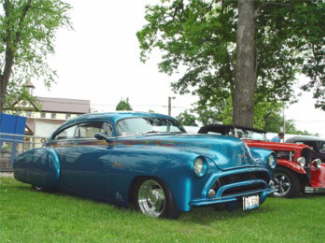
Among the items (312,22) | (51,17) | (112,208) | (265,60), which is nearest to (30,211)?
(112,208)

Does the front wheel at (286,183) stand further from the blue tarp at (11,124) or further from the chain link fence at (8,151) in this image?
the blue tarp at (11,124)

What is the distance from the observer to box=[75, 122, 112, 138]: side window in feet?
23.0

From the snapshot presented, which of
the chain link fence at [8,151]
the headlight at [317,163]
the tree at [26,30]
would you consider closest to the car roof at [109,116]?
the headlight at [317,163]

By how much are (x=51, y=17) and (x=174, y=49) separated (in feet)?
41.0

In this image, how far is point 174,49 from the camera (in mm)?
17344

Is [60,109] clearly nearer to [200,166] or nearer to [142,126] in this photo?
[142,126]

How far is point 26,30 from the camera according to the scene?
24.8m

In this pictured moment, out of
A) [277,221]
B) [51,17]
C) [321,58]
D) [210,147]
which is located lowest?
[277,221]

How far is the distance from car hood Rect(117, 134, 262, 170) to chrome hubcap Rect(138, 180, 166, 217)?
2.04 ft

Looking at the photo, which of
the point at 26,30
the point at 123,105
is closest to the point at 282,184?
the point at 26,30

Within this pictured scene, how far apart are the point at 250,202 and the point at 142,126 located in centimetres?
219

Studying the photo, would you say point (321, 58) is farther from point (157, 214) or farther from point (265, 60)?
point (157, 214)

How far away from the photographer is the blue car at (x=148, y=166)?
5.50m

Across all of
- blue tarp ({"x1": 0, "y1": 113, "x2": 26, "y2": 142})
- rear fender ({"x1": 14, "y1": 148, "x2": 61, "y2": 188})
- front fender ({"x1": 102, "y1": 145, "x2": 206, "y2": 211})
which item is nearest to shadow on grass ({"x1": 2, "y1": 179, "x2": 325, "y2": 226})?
front fender ({"x1": 102, "y1": 145, "x2": 206, "y2": 211})
